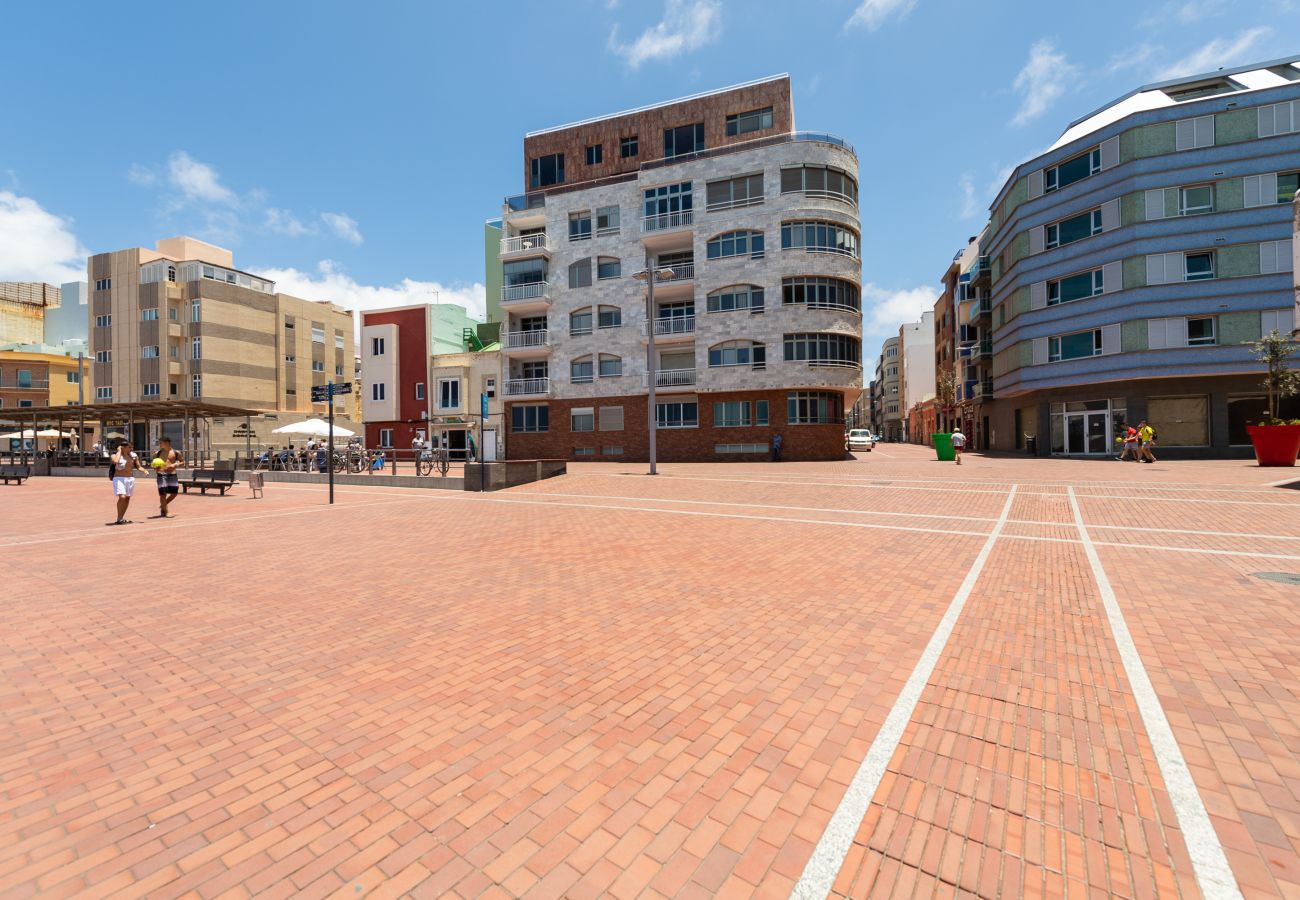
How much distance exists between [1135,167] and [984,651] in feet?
120

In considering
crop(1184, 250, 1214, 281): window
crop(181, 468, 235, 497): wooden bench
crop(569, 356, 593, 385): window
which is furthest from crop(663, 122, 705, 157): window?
crop(181, 468, 235, 497): wooden bench

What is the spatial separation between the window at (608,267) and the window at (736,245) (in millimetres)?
5921

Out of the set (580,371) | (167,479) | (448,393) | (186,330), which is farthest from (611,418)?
(186,330)

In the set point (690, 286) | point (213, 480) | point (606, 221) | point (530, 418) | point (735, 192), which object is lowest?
point (213, 480)

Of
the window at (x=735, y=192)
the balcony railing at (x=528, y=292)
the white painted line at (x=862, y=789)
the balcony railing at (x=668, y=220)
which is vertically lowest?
the white painted line at (x=862, y=789)

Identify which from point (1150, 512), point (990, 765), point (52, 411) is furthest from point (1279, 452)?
point (52, 411)

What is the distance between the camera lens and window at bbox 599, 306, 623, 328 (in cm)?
3591

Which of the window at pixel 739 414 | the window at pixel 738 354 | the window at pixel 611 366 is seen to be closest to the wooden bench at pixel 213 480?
the window at pixel 611 366

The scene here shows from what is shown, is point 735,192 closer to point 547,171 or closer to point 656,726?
point 547,171

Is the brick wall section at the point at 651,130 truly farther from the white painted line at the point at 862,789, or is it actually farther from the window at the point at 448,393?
the white painted line at the point at 862,789

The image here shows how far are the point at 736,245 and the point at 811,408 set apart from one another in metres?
10.5

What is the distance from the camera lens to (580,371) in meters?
36.8

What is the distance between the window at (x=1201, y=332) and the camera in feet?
91.9

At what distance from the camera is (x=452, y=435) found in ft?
135
